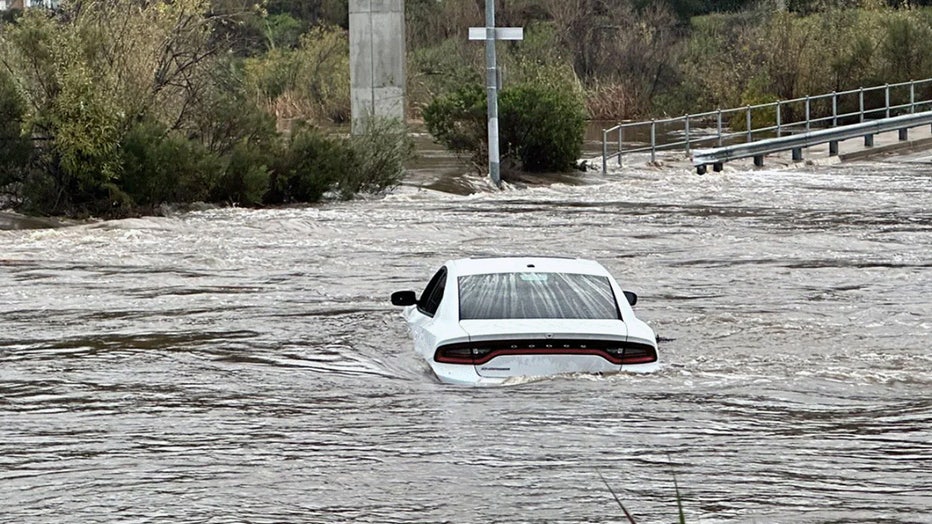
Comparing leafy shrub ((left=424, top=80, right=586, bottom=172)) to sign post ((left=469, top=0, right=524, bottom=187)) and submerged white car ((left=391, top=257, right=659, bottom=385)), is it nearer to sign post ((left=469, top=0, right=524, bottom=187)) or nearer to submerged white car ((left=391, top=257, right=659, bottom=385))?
sign post ((left=469, top=0, right=524, bottom=187))

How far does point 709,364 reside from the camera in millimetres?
13938

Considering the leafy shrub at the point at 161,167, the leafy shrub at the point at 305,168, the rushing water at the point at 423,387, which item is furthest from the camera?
the leafy shrub at the point at 305,168

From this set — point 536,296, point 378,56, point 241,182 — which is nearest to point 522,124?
point 378,56

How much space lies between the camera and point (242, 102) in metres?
31.4

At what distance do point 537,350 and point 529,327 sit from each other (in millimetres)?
197

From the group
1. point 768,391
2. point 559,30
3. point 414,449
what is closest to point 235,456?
point 414,449

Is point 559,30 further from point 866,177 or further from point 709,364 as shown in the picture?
point 709,364

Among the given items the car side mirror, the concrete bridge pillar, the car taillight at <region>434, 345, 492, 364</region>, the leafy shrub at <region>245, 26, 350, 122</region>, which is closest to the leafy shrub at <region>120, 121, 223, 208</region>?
the concrete bridge pillar

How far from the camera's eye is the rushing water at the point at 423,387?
898cm

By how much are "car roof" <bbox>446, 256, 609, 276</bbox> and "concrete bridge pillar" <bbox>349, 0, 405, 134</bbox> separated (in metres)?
25.9

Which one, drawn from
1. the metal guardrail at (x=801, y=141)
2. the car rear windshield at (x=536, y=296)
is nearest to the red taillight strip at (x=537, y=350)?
the car rear windshield at (x=536, y=296)

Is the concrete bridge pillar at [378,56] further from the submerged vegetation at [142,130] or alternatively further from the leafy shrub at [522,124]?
the submerged vegetation at [142,130]

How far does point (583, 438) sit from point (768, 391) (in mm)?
2472

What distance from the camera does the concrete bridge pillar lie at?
38719 millimetres
